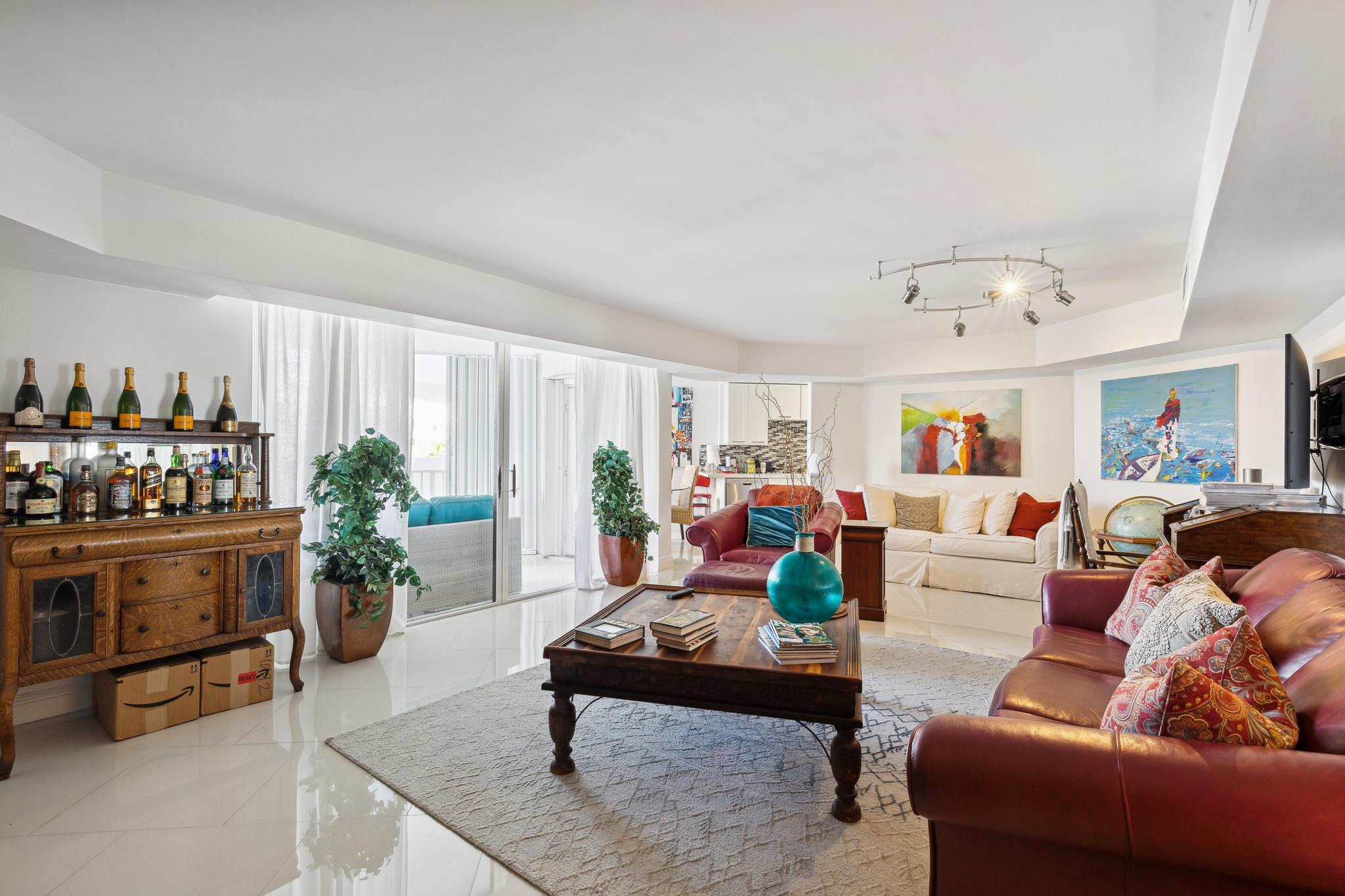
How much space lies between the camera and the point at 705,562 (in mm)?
4762

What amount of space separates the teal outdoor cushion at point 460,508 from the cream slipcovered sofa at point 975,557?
3517 millimetres

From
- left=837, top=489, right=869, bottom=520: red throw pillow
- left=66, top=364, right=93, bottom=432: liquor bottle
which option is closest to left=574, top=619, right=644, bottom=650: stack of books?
left=66, top=364, right=93, bottom=432: liquor bottle

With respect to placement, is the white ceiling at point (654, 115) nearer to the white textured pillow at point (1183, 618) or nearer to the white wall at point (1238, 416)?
the white textured pillow at point (1183, 618)

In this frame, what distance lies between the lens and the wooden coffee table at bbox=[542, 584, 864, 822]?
2.24 meters

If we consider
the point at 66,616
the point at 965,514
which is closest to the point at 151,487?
the point at 66,616

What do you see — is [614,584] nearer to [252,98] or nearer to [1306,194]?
[252,98]

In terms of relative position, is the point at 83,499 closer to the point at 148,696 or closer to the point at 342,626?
the point at 148,696

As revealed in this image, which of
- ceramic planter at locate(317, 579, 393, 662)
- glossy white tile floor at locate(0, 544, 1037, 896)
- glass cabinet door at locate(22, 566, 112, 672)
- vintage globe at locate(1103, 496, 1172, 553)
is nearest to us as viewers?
glossy white tile floor at locate(0, 544, 1037, 896)

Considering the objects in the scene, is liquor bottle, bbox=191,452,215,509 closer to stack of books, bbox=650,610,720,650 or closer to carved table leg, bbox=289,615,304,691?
carved table leg, bbox=289,615,304,691

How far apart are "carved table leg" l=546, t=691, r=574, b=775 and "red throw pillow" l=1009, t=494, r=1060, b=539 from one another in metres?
4.87

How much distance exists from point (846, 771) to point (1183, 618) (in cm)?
115

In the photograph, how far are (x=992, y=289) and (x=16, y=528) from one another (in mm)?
5543

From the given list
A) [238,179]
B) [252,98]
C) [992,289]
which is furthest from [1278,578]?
[238,179]

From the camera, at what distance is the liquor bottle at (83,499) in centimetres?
292
